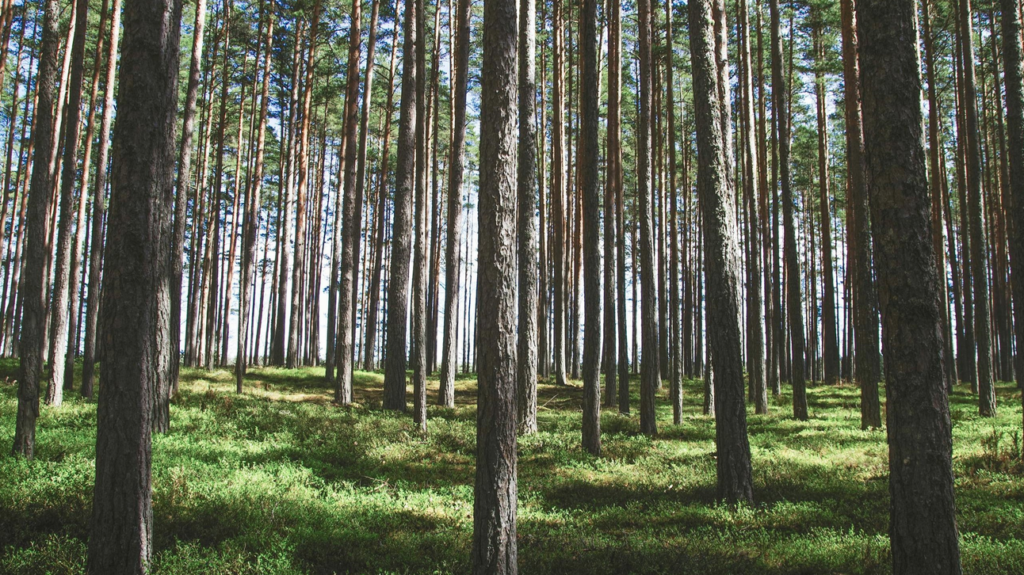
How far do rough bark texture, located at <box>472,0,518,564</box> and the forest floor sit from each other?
799 millimetres

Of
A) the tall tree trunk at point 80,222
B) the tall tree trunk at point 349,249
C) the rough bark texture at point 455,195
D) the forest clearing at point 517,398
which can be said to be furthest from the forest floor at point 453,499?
the tall tree trunk at point 80,222

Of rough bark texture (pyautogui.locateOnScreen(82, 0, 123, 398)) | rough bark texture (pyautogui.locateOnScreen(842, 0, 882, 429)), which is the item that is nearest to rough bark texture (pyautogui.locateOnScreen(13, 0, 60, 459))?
rough bark texture (pyautogui.locateOnScreen(82, 0, 123, 398))

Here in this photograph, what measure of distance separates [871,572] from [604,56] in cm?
2181

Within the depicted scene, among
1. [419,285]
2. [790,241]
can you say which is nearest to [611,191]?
[790,241]

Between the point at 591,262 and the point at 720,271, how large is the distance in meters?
3.39

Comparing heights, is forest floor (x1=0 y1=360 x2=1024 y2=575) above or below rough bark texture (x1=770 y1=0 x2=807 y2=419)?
below

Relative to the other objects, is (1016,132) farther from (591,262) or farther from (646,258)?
(591,262)

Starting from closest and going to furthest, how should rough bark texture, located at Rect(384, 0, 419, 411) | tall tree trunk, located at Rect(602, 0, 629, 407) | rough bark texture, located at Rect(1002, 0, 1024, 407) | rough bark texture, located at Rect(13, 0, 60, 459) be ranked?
rough bark texture, located at Rect(13, 0, 60, 459), rough bark texture, located at Rect(1002, 0, 1024, 407), rough bark texture, located at Rect(384, 0, 419, 411), tall tree trunk, located at Rect(602, 0, 629, 407)

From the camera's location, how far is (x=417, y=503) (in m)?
7.10

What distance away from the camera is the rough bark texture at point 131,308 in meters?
4.39

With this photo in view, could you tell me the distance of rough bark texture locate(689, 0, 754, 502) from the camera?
729cm

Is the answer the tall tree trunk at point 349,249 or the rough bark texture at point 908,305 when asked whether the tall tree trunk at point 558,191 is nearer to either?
the tall tree trunk at point 349,249

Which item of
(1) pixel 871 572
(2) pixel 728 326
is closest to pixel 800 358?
(2) pixel 728 326

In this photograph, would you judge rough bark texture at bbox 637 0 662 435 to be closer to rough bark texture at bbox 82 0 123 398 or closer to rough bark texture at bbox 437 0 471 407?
rough bark texture at bbox 437 0 471 407
